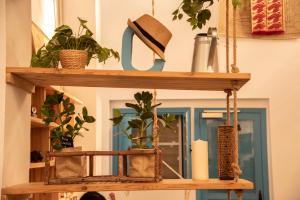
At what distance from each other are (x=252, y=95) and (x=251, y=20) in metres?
0.91

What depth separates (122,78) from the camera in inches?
68.7

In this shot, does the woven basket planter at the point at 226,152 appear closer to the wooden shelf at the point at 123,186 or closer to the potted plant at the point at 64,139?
the wooden shelf at the point at 123,186

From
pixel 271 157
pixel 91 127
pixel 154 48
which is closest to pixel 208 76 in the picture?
pixel 154 48

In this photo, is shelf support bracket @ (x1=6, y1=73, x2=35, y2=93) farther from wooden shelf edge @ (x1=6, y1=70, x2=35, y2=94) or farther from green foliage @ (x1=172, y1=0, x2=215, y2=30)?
green foliage @ (x1=172, y1=0, x2=215, y2=30)

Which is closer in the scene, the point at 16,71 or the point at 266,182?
the point at 16,71

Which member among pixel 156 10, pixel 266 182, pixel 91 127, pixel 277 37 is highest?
pixel 156 10

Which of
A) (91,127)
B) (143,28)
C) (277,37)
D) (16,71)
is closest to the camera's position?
(16,71)

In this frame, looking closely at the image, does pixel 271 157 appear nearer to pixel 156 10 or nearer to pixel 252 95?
pixel 252 95

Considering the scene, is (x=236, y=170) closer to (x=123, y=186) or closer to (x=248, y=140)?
(x=123, y=186)

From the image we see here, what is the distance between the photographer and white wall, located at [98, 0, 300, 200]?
16.5 feet

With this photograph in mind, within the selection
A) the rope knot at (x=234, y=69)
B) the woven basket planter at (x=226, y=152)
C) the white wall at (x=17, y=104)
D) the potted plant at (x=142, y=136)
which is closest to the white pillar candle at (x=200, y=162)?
the woven basket planter at (x=226, y=152)

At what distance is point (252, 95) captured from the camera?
5109mm

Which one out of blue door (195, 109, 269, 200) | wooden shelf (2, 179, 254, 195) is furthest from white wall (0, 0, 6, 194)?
blue door (195, 109, 269, 200)

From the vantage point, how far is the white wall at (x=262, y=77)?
198 inches
